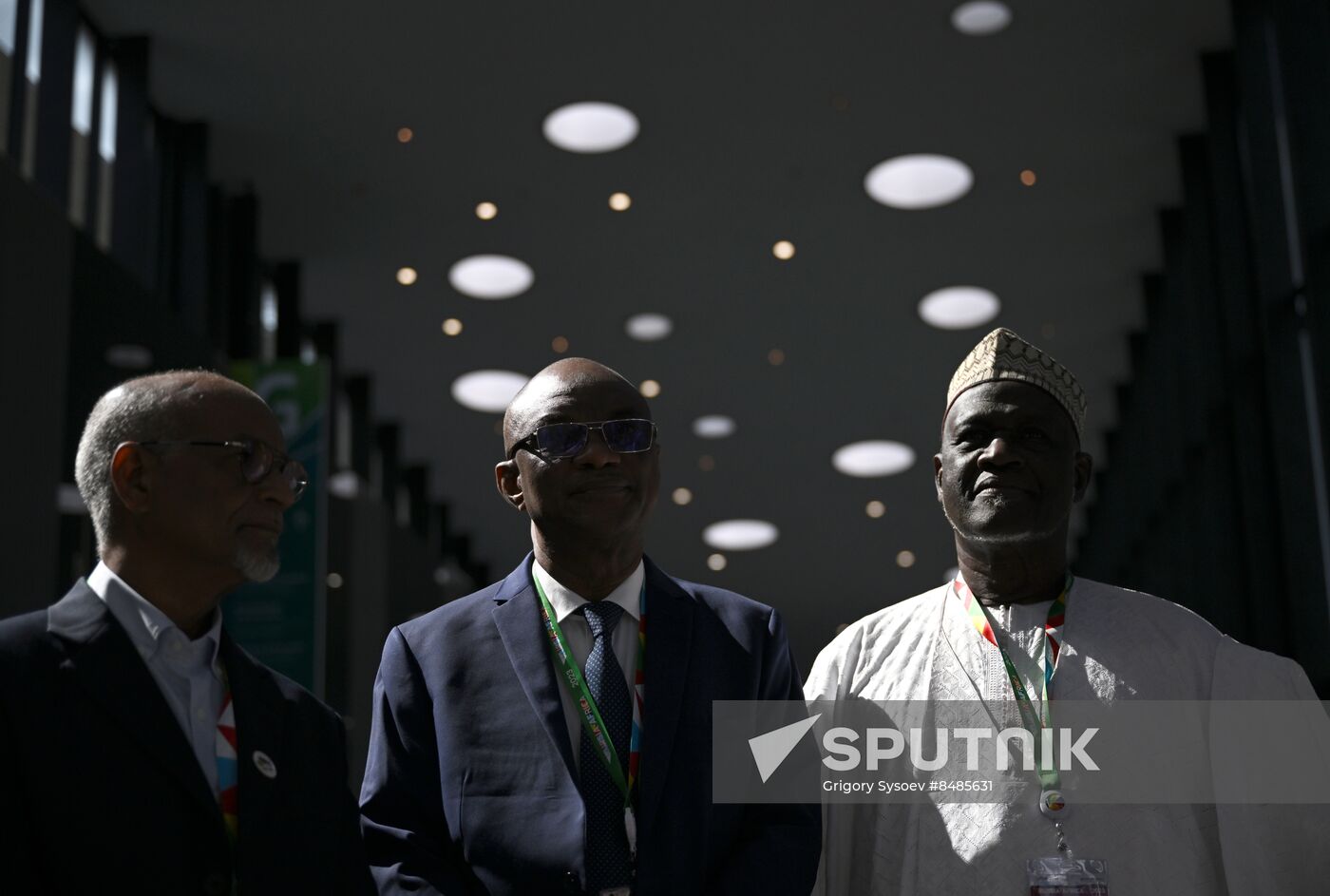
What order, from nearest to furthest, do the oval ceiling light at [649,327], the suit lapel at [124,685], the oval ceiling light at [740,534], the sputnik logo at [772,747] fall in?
1. the suit lapel at [124,685]
2. the sputnik logo at [772,747]
3. the oval ceiling light at [649,327]
4. the oval ceiling light at [740,534]

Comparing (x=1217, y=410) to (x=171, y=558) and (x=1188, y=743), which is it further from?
(x=171, y=558)

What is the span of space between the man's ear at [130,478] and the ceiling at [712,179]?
820 centimetres

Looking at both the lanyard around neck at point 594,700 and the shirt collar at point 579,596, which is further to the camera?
the shirt collar at point 579,596

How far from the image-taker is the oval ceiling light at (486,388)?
1748cm

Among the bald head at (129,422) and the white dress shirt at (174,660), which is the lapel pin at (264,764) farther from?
the bald head at (129,422)

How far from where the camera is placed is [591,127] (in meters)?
12.2

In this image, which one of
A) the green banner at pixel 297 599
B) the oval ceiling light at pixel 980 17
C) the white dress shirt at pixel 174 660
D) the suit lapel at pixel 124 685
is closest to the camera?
the suit lapel at pixel 124 685

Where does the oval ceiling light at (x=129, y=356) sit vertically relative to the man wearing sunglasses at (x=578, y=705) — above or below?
above

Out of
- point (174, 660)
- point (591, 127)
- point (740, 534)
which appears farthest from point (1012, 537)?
point (740, 534)

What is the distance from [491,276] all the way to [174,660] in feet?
40.8

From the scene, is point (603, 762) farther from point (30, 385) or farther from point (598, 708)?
point (30, 385)

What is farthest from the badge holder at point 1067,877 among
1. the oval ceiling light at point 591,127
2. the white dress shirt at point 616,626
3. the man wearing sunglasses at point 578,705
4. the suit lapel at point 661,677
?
the oval ceiling light at point 591,127

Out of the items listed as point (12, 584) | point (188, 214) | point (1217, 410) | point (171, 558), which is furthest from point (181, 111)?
point (171, 558)

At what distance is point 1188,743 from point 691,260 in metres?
11.9
